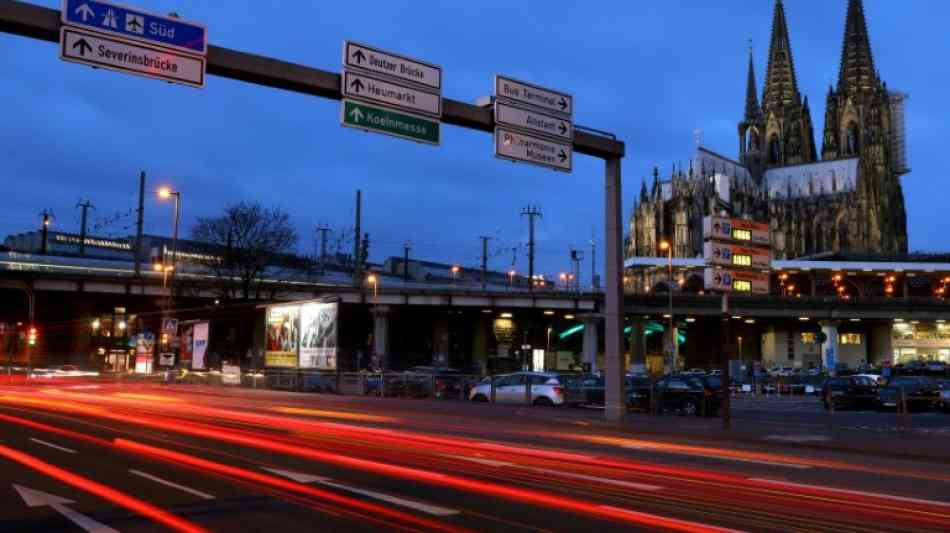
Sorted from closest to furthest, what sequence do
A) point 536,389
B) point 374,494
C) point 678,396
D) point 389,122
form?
point 374,494 < point 389,122 < point 678,396 < point 536,389

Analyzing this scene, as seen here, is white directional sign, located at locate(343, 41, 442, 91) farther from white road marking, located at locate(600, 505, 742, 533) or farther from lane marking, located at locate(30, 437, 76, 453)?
white road marking, located at locate(600, 505, 742, 533)

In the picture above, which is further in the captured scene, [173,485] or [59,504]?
[173,485]

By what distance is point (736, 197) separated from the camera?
147m

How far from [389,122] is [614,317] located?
989 centimetres

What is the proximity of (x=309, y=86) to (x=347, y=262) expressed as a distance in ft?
443

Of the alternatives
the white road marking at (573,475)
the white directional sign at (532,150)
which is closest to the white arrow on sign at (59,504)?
the white road marking at (573,475)

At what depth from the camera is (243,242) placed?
229ft

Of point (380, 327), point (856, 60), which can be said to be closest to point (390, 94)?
point (380, 327)

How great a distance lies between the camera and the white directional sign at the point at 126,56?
571 inches

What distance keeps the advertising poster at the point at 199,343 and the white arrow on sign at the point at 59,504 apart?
33084 mm

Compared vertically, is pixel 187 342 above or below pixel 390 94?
below

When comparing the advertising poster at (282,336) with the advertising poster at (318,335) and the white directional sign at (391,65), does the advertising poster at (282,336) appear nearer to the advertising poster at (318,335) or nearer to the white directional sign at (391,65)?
the advertising poster at (318,335)

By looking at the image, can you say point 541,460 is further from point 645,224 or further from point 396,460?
point 645,224

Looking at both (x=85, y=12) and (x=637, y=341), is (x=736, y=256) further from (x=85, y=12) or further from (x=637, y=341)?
(x=637, y=341)
